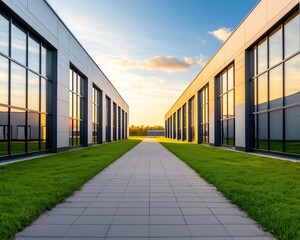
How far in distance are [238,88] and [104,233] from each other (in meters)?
17.0

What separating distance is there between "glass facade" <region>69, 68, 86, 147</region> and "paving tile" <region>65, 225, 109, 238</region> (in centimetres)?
1773

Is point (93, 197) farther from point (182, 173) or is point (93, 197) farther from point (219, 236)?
point (182, 173)

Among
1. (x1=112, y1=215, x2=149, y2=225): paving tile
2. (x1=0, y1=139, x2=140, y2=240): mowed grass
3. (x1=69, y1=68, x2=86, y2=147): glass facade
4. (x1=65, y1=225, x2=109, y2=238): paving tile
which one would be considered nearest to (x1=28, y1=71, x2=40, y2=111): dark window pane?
(x1=0, y1=139, x2=140, y2=240): mowed grass

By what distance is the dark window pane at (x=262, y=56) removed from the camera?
53.7 feet

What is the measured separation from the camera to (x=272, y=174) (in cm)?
925

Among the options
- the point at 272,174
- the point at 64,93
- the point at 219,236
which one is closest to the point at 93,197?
the point at 219,236

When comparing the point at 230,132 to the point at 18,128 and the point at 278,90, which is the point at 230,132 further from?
the point at 18,128

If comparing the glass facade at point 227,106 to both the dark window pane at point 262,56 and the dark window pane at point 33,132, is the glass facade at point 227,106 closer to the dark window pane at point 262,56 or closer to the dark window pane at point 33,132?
the dark window pane at point 262,56

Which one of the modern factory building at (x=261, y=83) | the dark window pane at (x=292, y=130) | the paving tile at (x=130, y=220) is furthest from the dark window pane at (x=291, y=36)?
the paving tile at (x=130, y=220)

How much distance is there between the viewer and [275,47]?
15.1 meters

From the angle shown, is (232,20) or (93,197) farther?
(232,20)

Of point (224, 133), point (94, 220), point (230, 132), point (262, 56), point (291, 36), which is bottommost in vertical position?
point (94, 220)

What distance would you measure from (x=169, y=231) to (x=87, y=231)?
3.97 ft

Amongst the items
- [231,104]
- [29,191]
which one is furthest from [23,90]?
[231,104]
